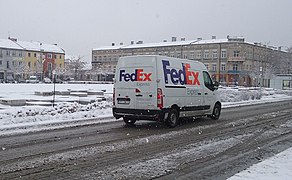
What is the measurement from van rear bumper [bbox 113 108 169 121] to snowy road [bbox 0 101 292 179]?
1.52ft

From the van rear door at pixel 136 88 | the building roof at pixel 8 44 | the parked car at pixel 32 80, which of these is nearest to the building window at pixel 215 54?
the parked car at pixel 32 80

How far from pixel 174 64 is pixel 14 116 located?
695 cm

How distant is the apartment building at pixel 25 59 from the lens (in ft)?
323

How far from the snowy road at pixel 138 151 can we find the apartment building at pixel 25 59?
8412 centimetres

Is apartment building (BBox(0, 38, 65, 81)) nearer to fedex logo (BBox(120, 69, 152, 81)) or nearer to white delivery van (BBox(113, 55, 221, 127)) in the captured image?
white delivery van (BBox(113, 55, 221, 127))

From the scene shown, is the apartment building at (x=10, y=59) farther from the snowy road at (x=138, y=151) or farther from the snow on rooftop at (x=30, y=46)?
the snowy road at (x=138, y=151)

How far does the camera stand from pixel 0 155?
8.22 m

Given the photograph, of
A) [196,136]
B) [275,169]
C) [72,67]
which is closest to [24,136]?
[196,136]

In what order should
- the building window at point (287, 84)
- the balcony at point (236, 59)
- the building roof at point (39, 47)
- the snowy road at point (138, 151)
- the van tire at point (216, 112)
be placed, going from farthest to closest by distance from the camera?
the building roof at point (39, 47) → the balcony at point (236, 59) → the building window at point (287, 84) → the van tire at point (216, 112) → the snowy road at point (138, 151)

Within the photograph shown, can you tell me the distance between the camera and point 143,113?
1300cm

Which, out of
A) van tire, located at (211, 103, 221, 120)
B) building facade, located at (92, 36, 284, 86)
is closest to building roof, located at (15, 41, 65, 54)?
building facade, located at (92, 36, 284, 86)

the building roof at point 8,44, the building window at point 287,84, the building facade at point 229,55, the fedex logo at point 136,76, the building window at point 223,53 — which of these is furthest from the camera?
the building roof at point 8,44

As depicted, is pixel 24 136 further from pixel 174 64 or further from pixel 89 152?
pixel 174 64

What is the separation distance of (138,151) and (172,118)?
464 centimetres
